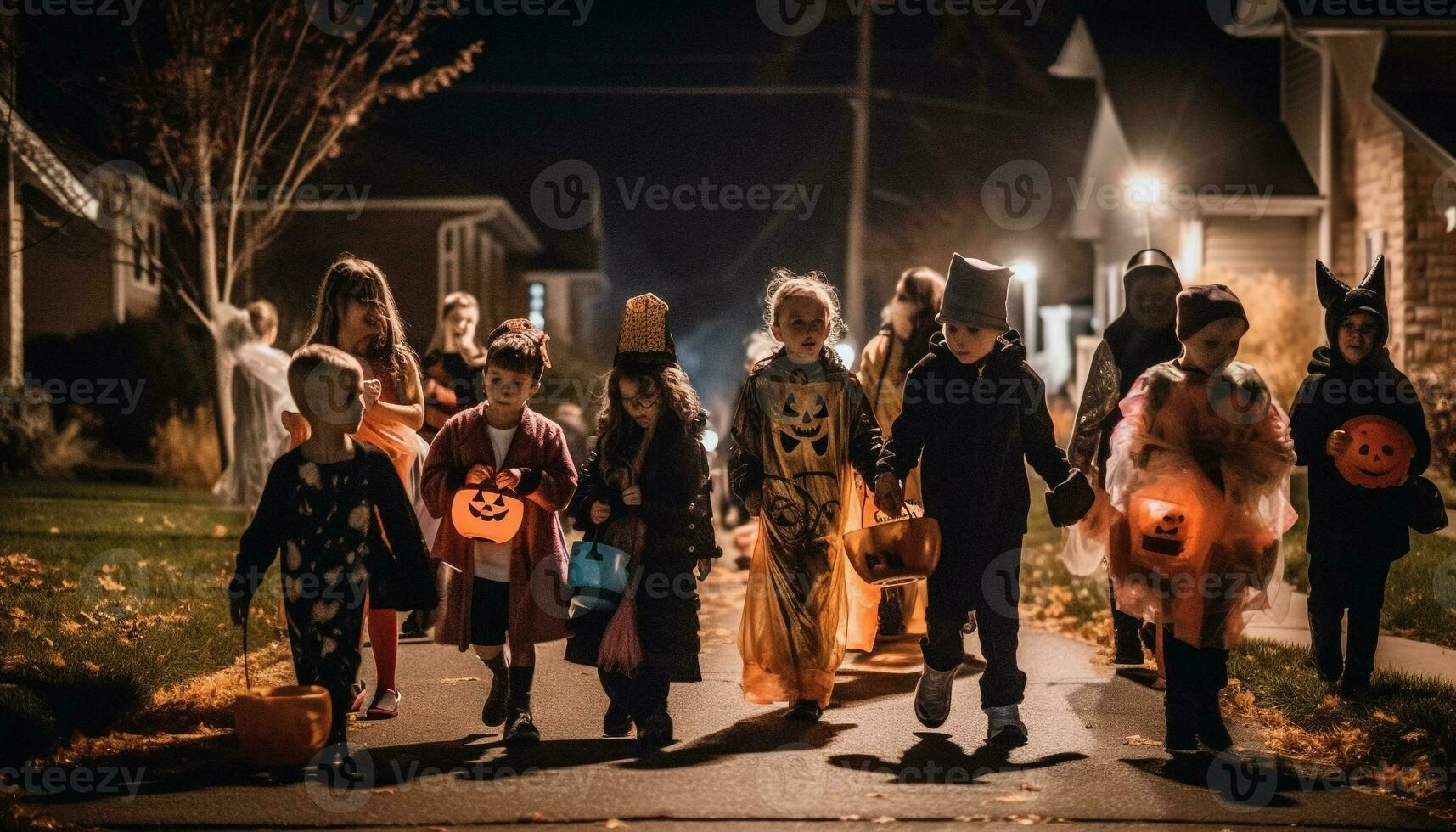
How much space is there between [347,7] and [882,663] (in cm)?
1317

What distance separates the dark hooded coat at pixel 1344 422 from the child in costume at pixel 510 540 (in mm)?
3493

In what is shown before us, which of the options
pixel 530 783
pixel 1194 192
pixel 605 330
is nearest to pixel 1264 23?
pixel 1194 192

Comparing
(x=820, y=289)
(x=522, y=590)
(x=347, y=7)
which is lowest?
(x=522, y=590)

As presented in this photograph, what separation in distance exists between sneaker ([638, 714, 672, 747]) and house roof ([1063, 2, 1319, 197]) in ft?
55.9

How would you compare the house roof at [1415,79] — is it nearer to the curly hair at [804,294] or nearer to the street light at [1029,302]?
the curly hair at [804,294]

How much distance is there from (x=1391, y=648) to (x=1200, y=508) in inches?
123

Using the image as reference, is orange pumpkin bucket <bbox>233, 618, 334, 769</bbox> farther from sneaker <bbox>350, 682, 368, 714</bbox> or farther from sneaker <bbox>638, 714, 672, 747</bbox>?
sneaker <bbox>638, 714, 672, 747</bbox>

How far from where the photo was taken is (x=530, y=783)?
5801 mm

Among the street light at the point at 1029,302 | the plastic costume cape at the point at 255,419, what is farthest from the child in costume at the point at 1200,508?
the street light at the point at 1029,302

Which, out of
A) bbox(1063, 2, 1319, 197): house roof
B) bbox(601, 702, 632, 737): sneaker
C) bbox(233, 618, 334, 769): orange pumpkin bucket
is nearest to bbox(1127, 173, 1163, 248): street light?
bbox(1063, 2, 1319, 197): house roof

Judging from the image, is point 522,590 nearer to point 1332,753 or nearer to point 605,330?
point 1332,753

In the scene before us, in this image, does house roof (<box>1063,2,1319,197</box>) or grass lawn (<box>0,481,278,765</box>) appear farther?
house roof (<box>1063,2,1319,197</box>)

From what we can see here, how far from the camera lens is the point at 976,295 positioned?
21.7 feet

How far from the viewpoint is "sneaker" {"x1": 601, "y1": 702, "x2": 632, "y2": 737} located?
6.74 meters
